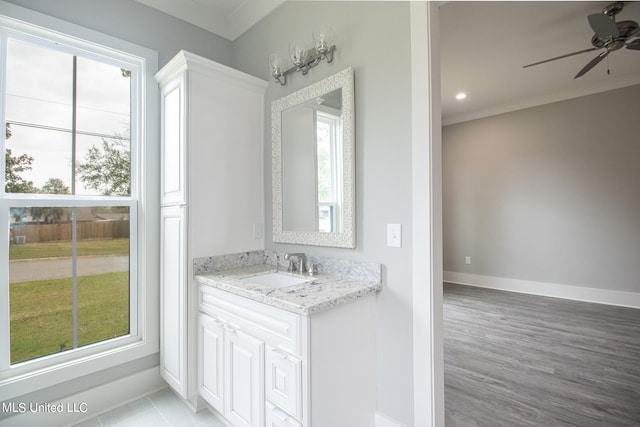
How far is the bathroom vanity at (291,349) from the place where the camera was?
1.33 meters

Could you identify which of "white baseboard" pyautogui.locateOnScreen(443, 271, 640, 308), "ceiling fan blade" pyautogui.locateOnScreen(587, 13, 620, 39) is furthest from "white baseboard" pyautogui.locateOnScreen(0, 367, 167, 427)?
"white baseboard" pyautogui.locateOnScreen(443, 271, 640, 308)

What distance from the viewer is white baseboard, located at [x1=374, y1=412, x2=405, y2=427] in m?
1.60

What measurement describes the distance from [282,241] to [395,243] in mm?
919

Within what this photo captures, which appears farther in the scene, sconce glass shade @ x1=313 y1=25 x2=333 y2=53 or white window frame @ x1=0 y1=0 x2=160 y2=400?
sconce glass shade @ x1=313 y1=25 x2=333 y2=53

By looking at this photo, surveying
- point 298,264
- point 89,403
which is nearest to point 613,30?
point 298,264

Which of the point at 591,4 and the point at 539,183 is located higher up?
the point at 591,4

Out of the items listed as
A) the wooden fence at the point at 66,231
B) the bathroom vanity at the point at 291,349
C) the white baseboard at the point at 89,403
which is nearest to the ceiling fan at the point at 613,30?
the bathroom vanity at the point at 291,349

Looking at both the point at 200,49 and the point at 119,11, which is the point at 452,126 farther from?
the point at 119,11

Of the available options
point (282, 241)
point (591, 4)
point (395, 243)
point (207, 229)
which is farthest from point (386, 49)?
point (591, 4)

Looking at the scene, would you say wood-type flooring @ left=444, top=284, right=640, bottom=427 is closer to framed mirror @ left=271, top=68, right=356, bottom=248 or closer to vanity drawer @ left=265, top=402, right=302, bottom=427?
vanity drawer @ left=265, top=402, right=302, bottom=427

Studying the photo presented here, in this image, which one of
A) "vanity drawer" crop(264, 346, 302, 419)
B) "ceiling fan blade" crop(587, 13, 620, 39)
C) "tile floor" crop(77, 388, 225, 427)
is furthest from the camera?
"ceiling fan blade" crop(587, 13, 620, 39)

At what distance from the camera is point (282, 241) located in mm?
2211

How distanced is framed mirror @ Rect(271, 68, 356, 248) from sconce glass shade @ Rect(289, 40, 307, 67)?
0.18m

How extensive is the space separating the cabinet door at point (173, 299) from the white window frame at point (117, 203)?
11 cm
